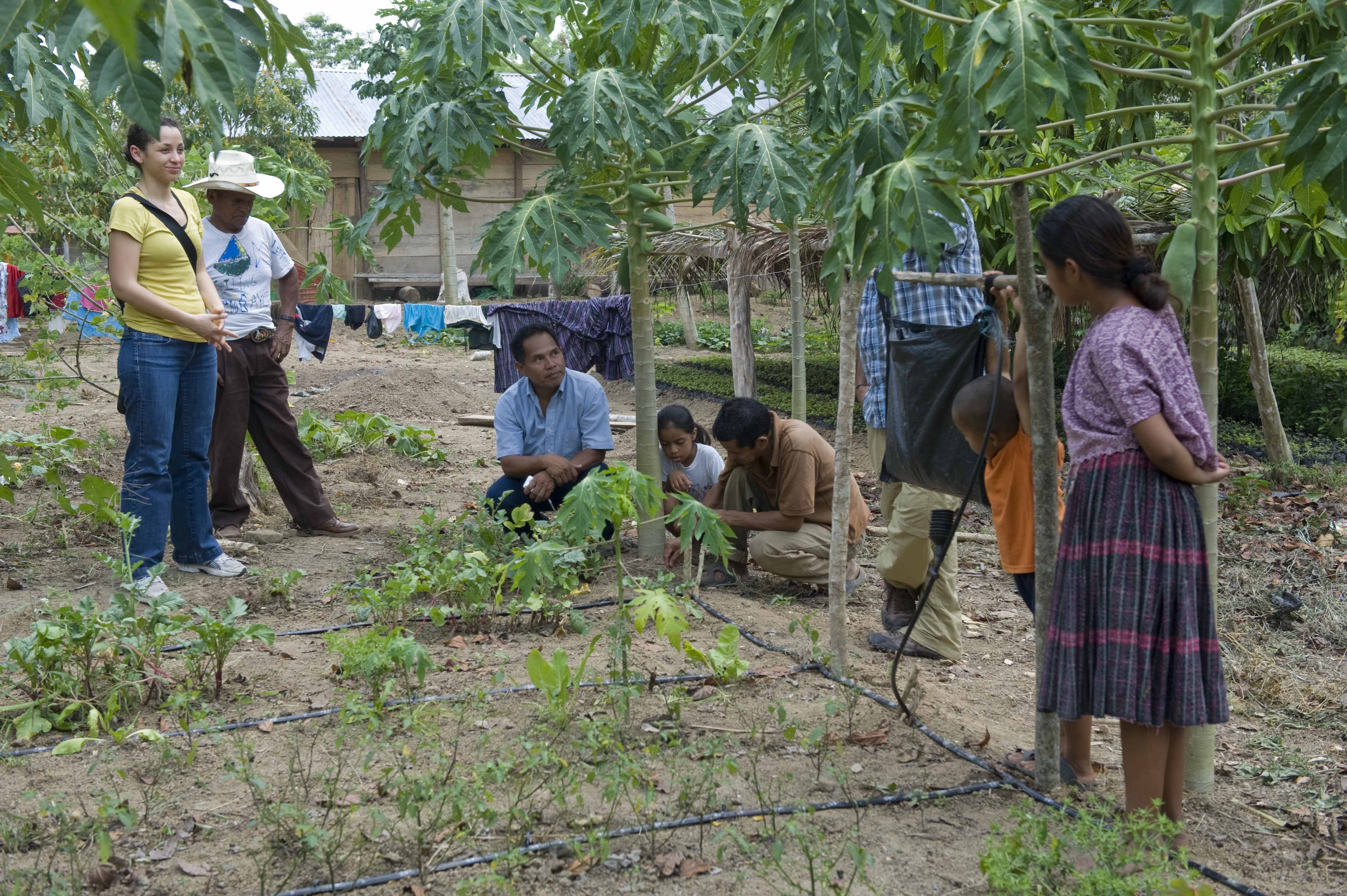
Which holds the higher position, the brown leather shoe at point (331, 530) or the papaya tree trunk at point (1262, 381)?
the papaya tree trunk at point (1262, 381)

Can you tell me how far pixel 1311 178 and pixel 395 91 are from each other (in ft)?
12.3

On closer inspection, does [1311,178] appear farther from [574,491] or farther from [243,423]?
[243,423]

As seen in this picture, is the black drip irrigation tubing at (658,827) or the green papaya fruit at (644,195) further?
Answer: the green papaya fruit at (644,195)

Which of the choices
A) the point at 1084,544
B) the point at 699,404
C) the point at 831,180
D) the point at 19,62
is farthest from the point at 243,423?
the point at 699,404

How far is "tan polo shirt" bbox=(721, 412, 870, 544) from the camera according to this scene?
4637 millimetres

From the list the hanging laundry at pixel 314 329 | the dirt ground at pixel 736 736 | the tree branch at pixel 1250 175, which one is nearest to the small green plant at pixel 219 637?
the dirt ground at pixel 736 736

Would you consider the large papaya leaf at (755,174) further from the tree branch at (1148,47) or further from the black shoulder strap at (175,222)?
the black shoulder strap at (175,222)

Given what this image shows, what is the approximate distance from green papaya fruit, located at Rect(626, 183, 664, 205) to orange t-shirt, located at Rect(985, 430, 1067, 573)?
2083 millimetres

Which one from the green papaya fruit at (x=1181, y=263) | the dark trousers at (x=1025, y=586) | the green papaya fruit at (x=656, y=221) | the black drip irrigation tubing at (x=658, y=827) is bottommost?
the black drip irrigation tubing at (x=658, y=827)

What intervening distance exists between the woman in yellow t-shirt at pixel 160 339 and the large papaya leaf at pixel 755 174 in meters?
2.04

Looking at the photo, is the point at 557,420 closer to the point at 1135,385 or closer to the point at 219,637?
the point at 219,637

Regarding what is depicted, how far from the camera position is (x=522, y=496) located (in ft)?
17.2

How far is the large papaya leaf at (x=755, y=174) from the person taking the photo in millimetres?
4188

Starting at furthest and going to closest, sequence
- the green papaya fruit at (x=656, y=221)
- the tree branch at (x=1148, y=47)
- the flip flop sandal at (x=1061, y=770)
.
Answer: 1. the green papaya fruit at (x=656, y=221)
2. the flip flop sandal at (x=1061, y=770)
3. the tree branch at (x=1148, y=47)
